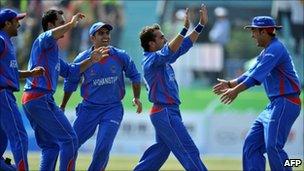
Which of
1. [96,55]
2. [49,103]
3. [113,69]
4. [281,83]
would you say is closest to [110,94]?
[113,69]

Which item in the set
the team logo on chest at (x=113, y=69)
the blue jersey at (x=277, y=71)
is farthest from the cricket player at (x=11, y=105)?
the blue jersey at (x=277, y=71)

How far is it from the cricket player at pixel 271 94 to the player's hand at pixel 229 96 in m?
0.13

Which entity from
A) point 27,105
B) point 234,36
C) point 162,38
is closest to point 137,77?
point 162,38

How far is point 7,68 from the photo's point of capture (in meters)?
11.0

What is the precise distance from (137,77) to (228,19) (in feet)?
30.7

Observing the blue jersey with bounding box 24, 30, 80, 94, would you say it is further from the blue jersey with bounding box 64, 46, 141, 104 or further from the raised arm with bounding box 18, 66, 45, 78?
the blue jersey with bounding box 64, 46, 141, 104

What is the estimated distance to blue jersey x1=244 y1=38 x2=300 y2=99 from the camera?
11.2 metres

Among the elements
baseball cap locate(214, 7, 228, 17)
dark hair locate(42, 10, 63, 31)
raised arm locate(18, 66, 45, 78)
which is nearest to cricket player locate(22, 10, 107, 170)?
dark hair locate(42, 10, 63, 31)

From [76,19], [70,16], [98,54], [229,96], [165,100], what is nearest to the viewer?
[229,96]

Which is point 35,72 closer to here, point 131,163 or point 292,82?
point 292,82

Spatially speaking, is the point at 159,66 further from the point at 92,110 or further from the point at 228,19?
the point at 228,19

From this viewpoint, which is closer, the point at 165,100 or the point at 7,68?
the point at 7,68

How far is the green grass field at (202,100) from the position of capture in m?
20.4

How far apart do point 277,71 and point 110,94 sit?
7.58 ft
